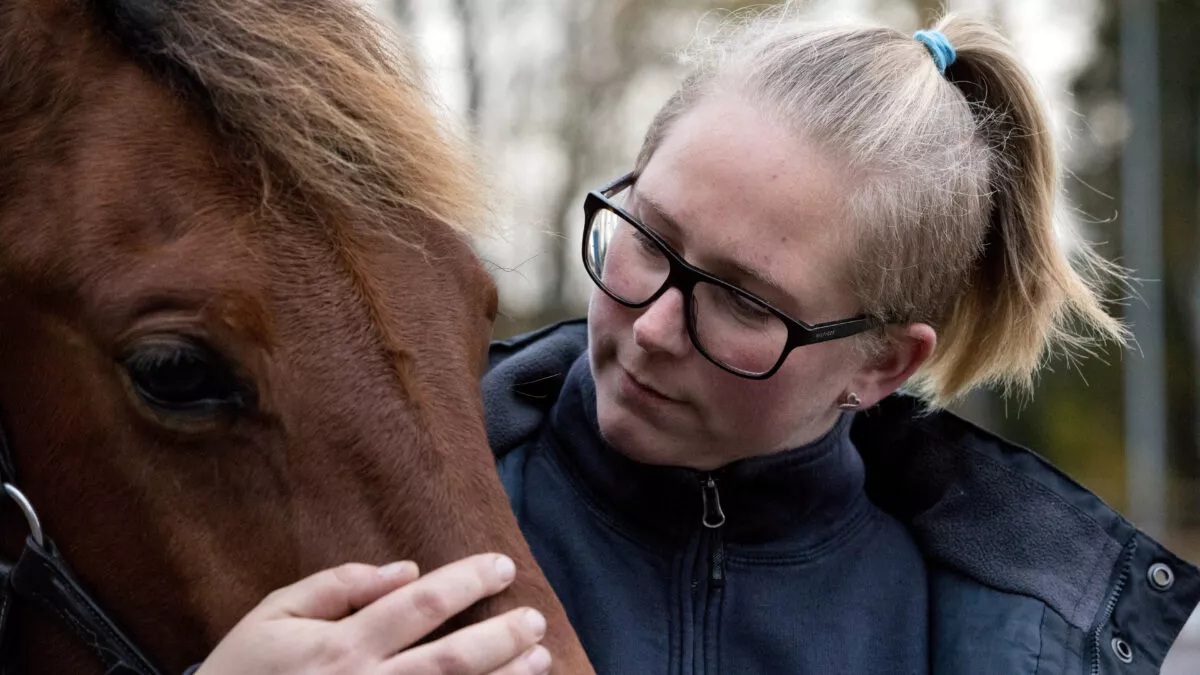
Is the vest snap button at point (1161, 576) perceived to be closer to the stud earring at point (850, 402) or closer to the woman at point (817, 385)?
the woman at point (817, 385)

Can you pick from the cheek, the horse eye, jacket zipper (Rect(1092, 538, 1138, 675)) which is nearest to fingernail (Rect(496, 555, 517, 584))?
the horse eye

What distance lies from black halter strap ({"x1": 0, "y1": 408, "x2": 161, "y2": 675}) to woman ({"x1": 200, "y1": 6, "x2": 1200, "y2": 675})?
2.37 feet

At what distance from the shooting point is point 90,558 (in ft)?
5.18

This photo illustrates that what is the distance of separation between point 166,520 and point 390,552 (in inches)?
12.5

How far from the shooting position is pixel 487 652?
1310 millimetres

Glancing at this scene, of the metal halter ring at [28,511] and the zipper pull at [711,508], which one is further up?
the metal halter ring at [28,511]

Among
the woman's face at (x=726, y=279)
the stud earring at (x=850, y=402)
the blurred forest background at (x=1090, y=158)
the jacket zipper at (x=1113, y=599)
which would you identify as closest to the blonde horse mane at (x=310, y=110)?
the woman's face at (x=726, y=279)

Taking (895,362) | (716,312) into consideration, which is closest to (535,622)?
(716,312)

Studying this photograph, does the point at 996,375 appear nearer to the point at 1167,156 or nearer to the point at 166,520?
the point at 166,520

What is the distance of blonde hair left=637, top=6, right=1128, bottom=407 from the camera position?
1.91m

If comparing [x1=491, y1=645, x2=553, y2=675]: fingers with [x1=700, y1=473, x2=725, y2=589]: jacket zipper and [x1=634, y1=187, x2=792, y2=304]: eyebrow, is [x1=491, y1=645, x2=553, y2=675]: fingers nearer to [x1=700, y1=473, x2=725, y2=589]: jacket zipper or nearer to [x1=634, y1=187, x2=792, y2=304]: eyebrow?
[x1=700, y1=473, x2=725, y2=589]: jacket zipper

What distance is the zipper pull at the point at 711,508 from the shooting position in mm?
1940

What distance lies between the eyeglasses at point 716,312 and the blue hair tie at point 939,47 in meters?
0.56

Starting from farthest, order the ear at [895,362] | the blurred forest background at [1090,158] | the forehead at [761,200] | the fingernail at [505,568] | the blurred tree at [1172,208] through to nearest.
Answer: the blurred tree at [1172,208] → the blurred forest background at [1090,158] → the ear at [895,362] → the forehead at [761,200] → the fingernail at [505,568]
